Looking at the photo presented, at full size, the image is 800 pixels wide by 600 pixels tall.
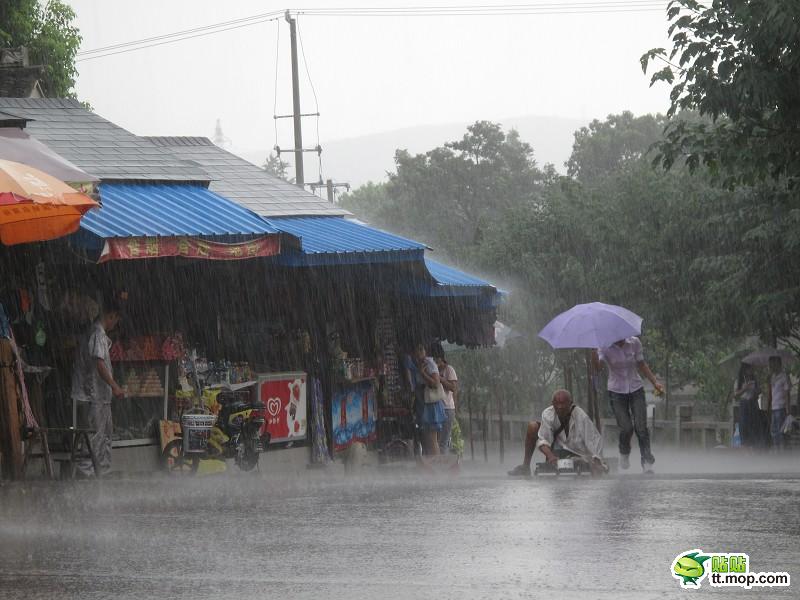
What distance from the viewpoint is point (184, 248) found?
1262cm

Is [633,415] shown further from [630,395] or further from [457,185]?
[457,185]

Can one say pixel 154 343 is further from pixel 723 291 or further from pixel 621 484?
pixel 723 291

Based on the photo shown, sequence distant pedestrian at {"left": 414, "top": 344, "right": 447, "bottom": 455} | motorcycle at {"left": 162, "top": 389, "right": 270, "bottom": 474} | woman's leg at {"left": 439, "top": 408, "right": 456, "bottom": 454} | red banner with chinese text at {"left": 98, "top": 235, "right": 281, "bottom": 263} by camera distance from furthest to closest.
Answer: woman's leg at {"left": 439, "top": 408, "right": 456, "bottom": 454}
distant pedestrian at {"left": 414, "top": 344, "right": 447, "bottom": 455}
motorcycle at {"left": 162, "top": 389, "right": 270, "bottom": 474}
red banner with chinese text at {"left": 98, "top": 235, "right": 281, "bottom": 263}

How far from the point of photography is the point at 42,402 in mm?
12969

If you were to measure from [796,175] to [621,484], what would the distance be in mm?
4056

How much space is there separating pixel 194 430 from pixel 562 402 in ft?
12.4

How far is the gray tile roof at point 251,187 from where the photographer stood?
16906 mm

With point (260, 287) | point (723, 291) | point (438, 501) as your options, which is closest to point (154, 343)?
point (260, 287)

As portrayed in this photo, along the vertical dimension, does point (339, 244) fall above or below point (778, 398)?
above

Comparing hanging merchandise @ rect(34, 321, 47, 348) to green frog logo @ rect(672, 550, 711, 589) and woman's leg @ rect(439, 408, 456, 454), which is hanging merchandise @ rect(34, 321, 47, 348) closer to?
woman's leg @ rect(439, 408, 456, 454)

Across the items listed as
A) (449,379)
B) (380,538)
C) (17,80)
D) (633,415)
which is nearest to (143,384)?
(633,415)

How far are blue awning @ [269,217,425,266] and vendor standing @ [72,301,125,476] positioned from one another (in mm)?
2531

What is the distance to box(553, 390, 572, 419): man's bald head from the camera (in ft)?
43.8

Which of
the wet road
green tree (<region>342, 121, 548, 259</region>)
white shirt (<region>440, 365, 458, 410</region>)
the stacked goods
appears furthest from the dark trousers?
green tree (<region>342, 121, 548, 259</region>)
